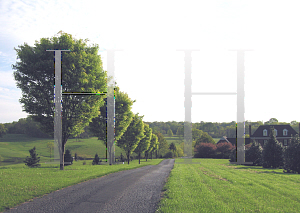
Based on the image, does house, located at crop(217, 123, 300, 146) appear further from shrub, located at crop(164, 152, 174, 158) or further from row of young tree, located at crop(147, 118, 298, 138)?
shrub, located at crop(164, 152, 174, 158)

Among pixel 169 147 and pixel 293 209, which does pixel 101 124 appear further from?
pixel 169 147

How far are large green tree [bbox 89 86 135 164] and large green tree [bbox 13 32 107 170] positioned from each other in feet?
29.7

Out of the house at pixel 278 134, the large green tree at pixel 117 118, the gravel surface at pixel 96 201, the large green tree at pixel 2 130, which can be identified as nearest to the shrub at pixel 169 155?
the house at pixel 278 134

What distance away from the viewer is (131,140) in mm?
40375

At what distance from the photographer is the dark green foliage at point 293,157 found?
78.8 feet

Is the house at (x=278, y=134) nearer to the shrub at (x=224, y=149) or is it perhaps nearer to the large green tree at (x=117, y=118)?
the shrub at (x=224, y=149)

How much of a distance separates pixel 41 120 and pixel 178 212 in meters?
17.1

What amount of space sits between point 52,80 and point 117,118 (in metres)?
13.1

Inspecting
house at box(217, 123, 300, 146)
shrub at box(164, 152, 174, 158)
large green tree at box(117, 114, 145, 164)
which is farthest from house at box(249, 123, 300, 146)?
large green tree at box(117, 114, 145, 164)

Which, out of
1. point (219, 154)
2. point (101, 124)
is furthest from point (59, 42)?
point (219, 154)

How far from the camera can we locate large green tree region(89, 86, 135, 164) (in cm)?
A: 2911

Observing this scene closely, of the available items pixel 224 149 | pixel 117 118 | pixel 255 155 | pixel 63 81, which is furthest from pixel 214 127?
pixel 63 81

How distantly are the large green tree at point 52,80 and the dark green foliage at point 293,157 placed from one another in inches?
927

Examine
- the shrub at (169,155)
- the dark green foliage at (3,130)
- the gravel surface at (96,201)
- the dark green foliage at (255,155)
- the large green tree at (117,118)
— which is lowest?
the shrub at (169,155)
